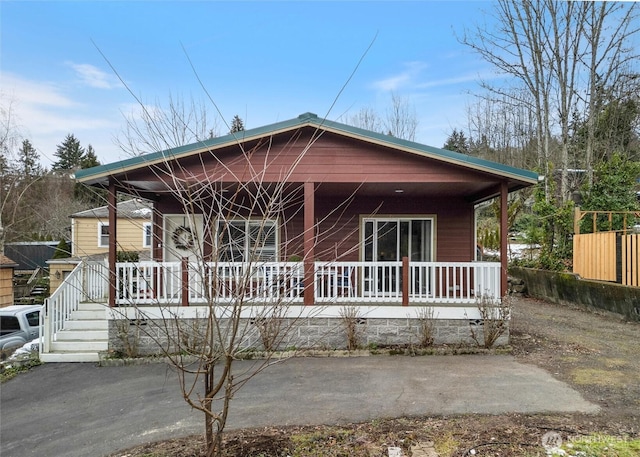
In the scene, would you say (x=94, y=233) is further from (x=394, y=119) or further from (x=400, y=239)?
(x=394, y=119)

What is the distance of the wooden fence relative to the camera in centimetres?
910

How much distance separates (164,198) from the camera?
9672 millimetres

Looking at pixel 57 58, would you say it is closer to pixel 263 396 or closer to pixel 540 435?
pixel 263 396

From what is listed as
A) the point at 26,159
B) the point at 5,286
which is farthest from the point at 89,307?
the point at 26,159

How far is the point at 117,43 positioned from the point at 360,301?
18.6 ft

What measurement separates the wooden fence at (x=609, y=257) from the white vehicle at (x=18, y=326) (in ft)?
48.5

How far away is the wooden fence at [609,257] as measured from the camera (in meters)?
9.10

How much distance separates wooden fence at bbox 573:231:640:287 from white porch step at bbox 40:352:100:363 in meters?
11.8

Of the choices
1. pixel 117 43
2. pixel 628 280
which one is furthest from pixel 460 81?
pixel 117 43

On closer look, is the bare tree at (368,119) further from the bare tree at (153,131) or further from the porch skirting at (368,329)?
the bare tree at (153,131)

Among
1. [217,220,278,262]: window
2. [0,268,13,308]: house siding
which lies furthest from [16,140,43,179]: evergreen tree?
[217,220,278,262]: window

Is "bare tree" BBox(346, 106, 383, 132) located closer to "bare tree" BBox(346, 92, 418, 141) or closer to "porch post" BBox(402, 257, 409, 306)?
"bare tree" BBox(346, 92, 418, 141)

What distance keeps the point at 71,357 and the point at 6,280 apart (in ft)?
37.6

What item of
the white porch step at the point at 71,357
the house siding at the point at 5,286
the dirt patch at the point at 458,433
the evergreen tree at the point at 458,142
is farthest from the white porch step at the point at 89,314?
the evergreen tree at the point at 458,142
